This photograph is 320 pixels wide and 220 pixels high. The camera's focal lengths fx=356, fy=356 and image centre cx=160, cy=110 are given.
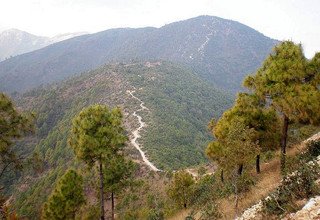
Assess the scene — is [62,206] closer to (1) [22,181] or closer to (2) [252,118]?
(2) [252,118]

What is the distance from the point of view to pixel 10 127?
63.9 feet

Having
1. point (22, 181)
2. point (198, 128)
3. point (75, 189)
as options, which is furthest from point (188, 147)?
point (75, 189)

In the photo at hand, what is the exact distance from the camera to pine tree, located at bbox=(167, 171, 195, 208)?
33594 mm

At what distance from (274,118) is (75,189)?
18.0 metres

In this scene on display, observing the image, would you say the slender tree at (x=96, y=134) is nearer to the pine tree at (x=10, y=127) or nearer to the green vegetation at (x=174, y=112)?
the pine tree at (x=10, y=127)

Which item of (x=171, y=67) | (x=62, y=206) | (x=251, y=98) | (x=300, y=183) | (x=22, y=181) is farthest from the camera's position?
(x=171, y=67)

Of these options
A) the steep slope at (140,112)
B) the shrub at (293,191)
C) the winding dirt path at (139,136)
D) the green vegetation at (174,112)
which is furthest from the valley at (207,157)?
the steep slope at (140,112)

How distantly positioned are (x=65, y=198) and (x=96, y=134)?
10337 millimetres

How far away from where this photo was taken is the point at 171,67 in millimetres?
190250

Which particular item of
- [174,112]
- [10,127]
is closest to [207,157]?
[10,127]

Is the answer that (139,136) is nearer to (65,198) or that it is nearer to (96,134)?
(65,198)

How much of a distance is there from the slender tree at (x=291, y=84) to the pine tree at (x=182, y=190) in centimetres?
1480

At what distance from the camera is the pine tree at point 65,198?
3116cm

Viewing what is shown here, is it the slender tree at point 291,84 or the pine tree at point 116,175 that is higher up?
the slender tree at point 291,84
